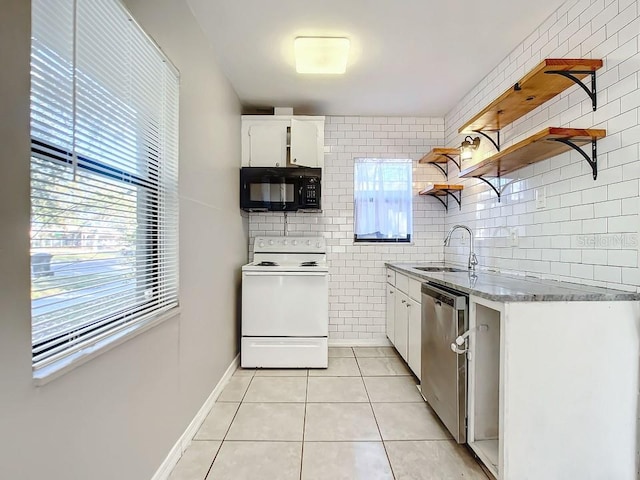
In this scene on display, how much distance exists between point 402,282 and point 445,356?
1053mm

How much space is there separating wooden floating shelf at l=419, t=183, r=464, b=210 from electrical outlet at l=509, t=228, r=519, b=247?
83 centimetres

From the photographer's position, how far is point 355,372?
9.18 feet

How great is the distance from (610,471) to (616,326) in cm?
60

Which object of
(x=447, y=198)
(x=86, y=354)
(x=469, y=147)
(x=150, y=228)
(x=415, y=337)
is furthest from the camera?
(x=447, y=198)

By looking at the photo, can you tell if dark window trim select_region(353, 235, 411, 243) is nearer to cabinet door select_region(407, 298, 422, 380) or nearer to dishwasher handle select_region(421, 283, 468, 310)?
cabinet door select_region(407, 298, 422, 380)

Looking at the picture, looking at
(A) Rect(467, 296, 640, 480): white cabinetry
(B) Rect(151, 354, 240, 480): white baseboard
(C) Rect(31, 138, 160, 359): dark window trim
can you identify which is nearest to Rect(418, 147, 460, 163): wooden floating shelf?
(A) Rect(467, 296, 640, 480): white cabinetry

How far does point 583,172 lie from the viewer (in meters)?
1.69

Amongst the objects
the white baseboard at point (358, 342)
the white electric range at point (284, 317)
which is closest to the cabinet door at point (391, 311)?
the white baseboard at point (358, 342)

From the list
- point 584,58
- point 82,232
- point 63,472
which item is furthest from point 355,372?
point 584,58

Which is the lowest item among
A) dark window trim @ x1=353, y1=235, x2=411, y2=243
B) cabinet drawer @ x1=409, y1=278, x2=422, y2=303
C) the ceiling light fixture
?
cabinet drawer @ x1=409, y1=278, x2=422, y2=303

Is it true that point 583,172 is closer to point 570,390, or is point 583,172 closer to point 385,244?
point 570,390

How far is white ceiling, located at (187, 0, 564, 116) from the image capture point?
1.87 metres

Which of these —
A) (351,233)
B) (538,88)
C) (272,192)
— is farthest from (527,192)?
(272,192)

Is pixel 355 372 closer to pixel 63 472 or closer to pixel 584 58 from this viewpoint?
pixel 63 472
